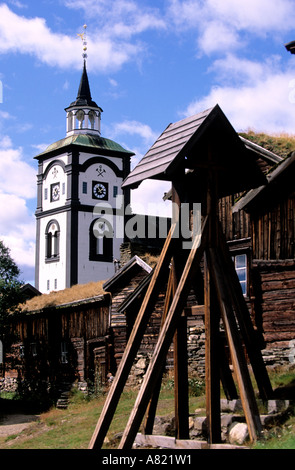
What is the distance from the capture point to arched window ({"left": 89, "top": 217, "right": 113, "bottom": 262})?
64.8m

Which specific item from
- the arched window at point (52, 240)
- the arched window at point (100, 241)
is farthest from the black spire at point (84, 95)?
the arched window at point (52, 240)

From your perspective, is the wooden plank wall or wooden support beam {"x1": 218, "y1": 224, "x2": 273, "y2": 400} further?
the wooden plank wall

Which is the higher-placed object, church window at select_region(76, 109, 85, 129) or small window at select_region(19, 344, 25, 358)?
church window at select_region(76, 109, 85, 129)

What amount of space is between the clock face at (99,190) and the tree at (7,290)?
3582 cm

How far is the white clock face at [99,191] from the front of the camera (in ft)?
219

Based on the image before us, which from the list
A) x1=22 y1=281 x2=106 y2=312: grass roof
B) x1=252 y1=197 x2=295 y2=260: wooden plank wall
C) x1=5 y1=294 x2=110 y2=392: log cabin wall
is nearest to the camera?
x1=252 y1=197 x2=295 y2=260: wooden plank wall

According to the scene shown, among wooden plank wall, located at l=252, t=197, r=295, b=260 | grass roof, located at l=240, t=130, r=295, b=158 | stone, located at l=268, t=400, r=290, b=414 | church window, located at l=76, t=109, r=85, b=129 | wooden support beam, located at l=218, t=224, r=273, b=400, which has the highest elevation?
church window, located at l=76, t=109, r=85, b=129

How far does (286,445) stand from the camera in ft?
26.3

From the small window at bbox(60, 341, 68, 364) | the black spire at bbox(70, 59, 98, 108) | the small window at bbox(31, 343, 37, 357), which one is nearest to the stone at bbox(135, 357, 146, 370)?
the small window at bbox(60, 341, 68, 364)

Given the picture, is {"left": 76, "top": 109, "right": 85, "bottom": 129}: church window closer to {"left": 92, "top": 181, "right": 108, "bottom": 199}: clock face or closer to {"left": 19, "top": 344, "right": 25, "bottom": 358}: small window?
{"left": 92, "top": 181, "right": 108, "bottom": 199}: clock face

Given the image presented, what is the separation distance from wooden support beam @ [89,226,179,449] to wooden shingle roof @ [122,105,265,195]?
96 cm

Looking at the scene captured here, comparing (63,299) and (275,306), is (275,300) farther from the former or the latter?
(63,299)

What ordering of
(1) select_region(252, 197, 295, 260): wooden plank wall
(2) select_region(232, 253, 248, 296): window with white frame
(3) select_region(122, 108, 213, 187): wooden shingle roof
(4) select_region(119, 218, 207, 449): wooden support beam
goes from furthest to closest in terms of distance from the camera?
(2) select_region(232, 253, 248, 296): window with white frame → (1) select_region(252, 197, 295, 260): wooden plank wall → (3) select_region(122, 108, 213, 187): wooden shingle roof → (4) select_region(119, 218, 207, 449): wooden support beam

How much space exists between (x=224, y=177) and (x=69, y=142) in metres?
56.9
